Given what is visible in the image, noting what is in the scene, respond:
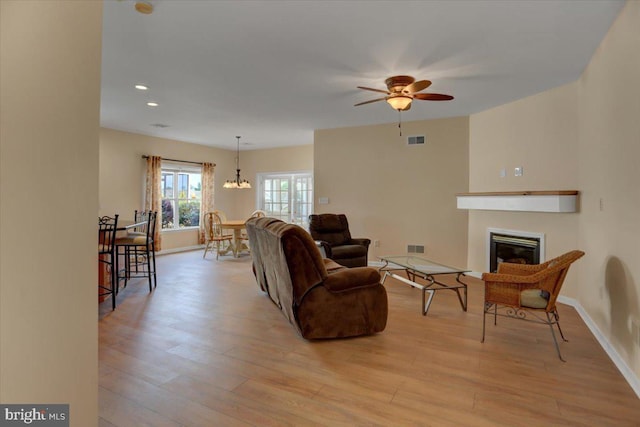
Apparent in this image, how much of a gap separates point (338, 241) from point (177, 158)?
15.4 feet

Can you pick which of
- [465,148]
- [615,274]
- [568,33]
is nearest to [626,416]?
[615,274]

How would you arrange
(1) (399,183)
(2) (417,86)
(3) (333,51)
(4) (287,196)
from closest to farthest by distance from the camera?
(3) (333,51) → (2) (417,86) → (1) (399,183) → (4) (287,196)

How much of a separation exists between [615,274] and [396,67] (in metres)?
2.74

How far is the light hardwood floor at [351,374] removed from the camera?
1968 mm

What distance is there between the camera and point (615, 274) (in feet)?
8.95

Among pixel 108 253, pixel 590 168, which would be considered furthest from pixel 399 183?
pixel 108 253

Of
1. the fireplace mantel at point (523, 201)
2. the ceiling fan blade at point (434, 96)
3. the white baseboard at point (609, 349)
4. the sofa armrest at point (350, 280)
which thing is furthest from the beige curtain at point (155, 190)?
the white baseboard at point (609, 349)

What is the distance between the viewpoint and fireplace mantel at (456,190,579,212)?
395cm

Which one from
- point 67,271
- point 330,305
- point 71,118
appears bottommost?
point 330,305

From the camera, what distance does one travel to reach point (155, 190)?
7332mm

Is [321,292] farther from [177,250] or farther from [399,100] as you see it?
[177,250]

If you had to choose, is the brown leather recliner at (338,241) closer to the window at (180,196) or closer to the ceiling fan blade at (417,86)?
the ceiling fan blade at (417,86)

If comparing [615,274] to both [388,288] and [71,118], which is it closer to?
[388,288]

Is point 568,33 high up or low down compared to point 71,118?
up
